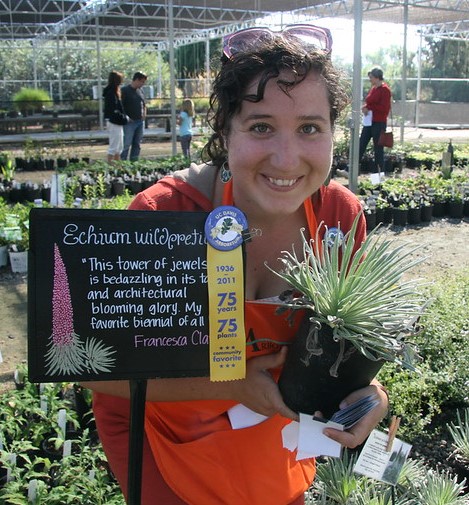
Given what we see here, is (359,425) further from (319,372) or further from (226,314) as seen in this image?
(226,314)

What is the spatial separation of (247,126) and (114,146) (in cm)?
966

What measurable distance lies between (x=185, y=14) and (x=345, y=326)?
60.5 ft

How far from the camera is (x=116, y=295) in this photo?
1349 millimetres

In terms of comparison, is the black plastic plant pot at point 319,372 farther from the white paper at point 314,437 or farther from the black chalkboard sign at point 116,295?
the black chalkboard sign at point 116,295

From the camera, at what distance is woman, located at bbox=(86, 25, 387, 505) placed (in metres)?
1.47

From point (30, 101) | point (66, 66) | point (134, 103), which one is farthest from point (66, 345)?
point (66, 66)

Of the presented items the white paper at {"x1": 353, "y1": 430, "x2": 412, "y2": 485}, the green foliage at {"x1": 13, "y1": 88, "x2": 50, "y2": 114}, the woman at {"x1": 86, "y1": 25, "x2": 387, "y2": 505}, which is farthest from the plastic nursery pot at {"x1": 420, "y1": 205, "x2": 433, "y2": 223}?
the green foliage at {"x1": 13, "y1": 88, "x2": 50, "y2": 114}

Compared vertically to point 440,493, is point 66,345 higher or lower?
higher

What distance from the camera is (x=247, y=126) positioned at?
1.49 meters

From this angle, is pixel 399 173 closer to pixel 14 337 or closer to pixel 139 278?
pixel 14 337

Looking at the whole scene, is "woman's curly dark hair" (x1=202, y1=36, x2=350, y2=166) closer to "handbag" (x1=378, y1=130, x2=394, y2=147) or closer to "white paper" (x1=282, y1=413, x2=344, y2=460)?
"white paper" (x1=282, y1=413, x2=344, y2=460)

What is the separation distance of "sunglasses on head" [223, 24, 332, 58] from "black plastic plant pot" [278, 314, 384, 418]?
26.7 inches

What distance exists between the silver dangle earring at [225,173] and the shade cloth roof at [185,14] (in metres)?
11.4

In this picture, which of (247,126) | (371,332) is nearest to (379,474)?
(371,332)
